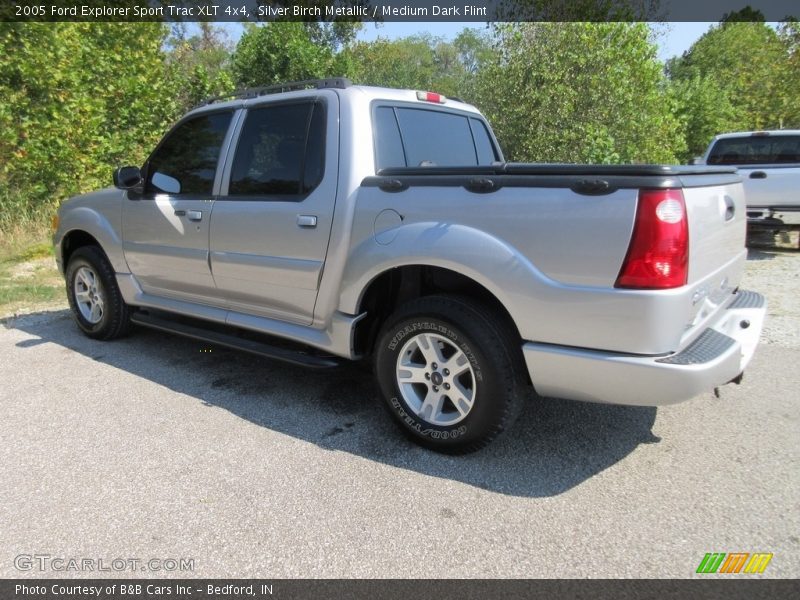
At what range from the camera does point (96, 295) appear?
5180 millimetres

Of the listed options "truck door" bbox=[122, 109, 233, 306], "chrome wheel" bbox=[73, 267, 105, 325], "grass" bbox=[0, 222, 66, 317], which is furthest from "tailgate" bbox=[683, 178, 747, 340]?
"grass" bbox=[0, 222, 66, 317]

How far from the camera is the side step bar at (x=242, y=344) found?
355 centimetres

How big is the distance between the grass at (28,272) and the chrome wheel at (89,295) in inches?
60.8

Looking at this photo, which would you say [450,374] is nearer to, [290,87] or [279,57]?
[290,87]

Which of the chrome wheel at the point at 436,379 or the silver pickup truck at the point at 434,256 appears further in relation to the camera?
the chrome wheel at the point at 436,379

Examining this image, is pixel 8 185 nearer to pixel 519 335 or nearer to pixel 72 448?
pixel 72 448

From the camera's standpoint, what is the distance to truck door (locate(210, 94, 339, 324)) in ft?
11.4

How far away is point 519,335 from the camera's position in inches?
117

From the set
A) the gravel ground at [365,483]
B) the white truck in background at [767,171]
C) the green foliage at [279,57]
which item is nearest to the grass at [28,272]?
the gravel ground at [365,483]

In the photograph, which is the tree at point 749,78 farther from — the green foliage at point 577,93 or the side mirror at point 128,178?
the side mirror at point 128,178

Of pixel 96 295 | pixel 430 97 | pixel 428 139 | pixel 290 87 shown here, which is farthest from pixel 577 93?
pixel 96 295

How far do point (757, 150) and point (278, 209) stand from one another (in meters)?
8.98

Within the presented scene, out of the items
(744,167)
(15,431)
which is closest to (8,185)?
(15,431)

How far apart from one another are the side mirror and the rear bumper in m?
3.39
